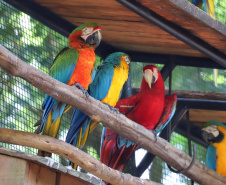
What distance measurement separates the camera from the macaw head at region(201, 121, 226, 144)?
321 centimetres

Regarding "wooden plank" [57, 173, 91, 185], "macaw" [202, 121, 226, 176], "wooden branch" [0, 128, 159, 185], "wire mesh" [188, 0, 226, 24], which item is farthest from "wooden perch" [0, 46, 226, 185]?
"wire mesh" [188, 0, 226, 24]

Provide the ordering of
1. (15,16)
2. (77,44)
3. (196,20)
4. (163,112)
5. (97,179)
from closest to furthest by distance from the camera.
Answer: (97,179) → (196,20) → (77,44) → (15,16) → (163,112)

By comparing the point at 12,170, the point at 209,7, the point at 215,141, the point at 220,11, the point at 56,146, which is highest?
the point at 220,11

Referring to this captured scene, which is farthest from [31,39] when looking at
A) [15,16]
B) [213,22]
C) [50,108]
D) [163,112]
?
[213,22]

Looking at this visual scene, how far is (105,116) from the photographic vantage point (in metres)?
2.18

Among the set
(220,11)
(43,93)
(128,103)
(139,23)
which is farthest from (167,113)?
(220,11)

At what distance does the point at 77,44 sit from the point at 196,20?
2.15 ft

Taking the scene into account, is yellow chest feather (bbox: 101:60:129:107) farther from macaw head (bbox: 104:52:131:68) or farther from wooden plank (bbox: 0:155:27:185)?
wooden plank (bbox: 0:155:27:185)

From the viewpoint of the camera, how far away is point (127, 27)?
2658mm

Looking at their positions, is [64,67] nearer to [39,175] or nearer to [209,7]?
[39,175]

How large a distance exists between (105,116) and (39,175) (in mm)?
435

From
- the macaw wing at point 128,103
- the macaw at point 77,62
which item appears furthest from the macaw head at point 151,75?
the macaw at point 77,62

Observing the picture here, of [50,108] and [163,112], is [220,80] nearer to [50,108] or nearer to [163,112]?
[163,112]

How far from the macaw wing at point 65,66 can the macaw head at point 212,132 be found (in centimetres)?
123
